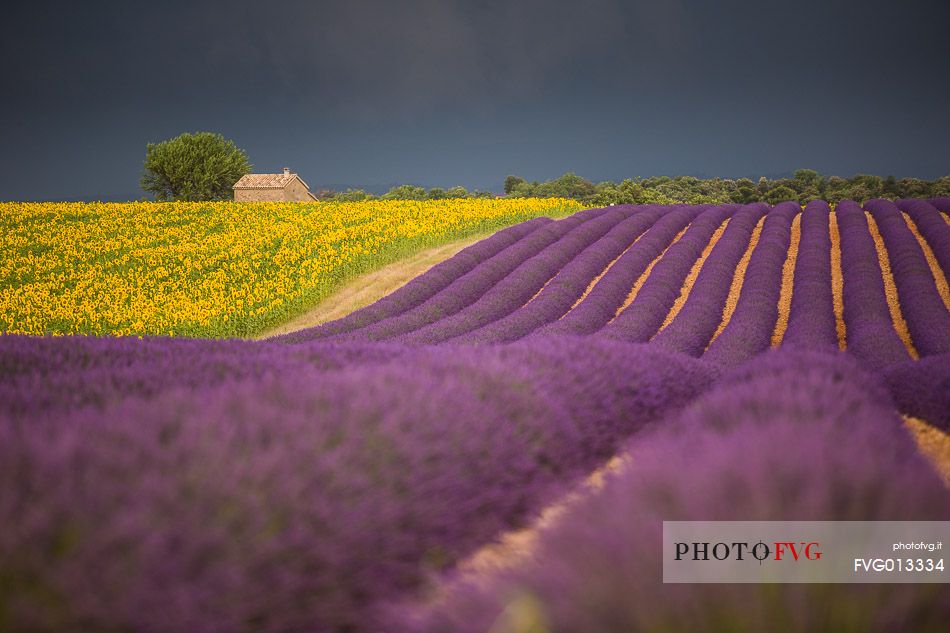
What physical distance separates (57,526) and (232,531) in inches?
24.3

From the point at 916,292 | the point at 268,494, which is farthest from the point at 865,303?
the point at 268,494

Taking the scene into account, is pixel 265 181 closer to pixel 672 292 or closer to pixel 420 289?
pixel 420 289

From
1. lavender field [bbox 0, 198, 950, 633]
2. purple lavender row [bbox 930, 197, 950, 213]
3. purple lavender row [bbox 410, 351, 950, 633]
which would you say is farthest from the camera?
purple lavender row [bbox 930, 197, 950, 213]

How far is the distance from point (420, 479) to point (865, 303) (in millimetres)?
13708

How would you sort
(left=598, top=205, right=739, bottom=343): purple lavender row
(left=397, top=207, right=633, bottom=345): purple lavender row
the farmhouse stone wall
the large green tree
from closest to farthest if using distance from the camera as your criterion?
1. (left=598, top=205, right=739, bottom=343): purple lavender row
2. (left=397, top=207, right=633, bottom=345): purple lavender row
3. the large green tree
4. the farmhouse stone wall

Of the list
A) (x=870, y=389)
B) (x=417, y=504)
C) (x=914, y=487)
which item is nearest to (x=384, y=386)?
(x=417, y=504)

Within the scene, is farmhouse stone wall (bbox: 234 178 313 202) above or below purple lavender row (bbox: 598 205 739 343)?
above

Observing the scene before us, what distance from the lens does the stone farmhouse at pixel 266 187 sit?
177 feet

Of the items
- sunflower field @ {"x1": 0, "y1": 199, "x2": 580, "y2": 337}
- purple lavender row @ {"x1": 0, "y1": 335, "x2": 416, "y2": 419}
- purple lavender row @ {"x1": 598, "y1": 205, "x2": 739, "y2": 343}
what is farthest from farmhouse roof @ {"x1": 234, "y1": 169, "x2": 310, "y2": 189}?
purple lavender row @ {"x1": 0, "y1": 335, "x2": 416, "y2": 419}

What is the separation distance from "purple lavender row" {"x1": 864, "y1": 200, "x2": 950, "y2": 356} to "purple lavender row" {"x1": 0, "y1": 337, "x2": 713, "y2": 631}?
31.6ft

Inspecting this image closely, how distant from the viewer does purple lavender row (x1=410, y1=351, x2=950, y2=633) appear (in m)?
1.98

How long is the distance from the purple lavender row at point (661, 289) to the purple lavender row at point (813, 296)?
2.61 metres

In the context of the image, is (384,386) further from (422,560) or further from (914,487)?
(914,487)

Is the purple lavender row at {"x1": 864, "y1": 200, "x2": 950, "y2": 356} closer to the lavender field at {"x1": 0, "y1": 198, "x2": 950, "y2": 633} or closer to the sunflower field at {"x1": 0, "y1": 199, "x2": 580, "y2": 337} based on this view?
the lavender field at {"x1": 0, "y1": 198, "x2": 950, "y2": 633}
